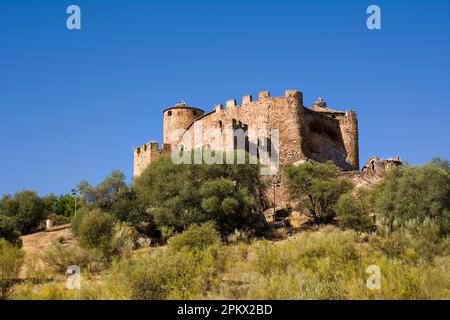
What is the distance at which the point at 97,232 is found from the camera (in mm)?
33781

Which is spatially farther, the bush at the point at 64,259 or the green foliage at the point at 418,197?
the green foliage at the point at 418,197

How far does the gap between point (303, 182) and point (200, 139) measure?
13.3 m

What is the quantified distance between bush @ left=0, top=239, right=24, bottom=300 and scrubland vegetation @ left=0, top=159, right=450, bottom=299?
6 cm

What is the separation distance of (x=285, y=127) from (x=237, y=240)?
17993mm

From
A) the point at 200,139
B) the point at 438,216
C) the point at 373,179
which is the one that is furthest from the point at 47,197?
the point at 438,216

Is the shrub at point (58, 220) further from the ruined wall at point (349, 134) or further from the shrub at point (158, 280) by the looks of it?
the shrub at point (158, 280)

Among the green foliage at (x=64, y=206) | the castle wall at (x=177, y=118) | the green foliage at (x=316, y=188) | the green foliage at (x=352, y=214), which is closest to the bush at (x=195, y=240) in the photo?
the green foliage at (x=352, y=214)

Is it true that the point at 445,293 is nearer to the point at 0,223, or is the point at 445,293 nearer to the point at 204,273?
the point at 204,273

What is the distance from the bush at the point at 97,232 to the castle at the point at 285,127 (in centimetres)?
1362

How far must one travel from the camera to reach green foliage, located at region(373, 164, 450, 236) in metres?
32.2

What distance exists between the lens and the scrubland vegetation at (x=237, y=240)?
18406 mm

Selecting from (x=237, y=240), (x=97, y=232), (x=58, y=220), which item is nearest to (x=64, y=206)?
(x=58, y=220)

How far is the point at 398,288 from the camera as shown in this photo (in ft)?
56.6

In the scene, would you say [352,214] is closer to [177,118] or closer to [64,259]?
[64,259]
